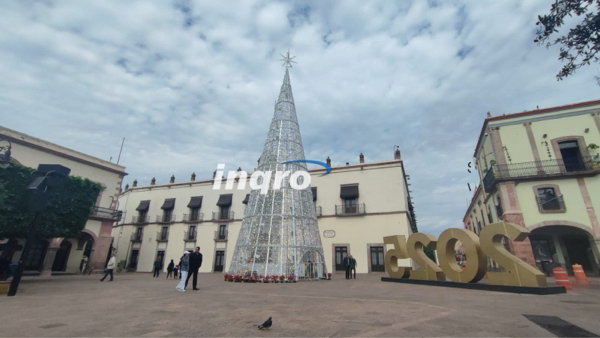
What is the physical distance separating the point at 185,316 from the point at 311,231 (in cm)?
765

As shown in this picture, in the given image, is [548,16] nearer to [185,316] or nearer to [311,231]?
[185,316]

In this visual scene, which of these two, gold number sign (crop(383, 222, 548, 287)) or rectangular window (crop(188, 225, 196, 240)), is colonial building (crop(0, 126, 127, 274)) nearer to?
rectangular window (crop(188, 225, 196, 240))

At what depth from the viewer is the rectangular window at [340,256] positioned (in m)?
18.7

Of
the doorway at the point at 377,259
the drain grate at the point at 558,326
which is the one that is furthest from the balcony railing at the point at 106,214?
the drain grate at the point at 558,326

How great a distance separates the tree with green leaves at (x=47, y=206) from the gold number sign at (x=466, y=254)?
12.8m

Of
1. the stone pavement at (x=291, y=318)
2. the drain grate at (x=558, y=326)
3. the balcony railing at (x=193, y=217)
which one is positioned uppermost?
the balcony railing at (x=193, y=217)

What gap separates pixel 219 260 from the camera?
73.8ft

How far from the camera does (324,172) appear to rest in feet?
70.4

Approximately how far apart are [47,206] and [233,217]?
43.2ft

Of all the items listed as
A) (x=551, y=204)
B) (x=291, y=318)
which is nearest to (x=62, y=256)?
(x=291, y=318)

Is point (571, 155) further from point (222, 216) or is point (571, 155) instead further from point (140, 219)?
point (140, 219)

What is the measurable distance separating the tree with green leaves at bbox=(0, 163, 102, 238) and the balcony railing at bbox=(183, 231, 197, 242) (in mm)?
11644

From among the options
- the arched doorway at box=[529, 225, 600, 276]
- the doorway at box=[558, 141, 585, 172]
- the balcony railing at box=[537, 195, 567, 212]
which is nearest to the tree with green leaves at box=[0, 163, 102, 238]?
the balcony railing at box=[537, 195, 567, 212]

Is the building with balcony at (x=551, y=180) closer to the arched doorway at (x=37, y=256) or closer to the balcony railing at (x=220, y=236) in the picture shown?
the balcony railing at (x=220, y=236)
